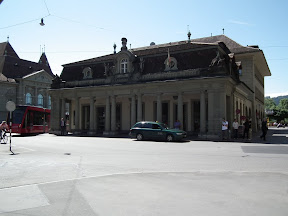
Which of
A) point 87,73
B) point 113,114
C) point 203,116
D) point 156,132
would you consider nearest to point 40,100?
point 87,73

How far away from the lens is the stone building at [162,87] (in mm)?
25875

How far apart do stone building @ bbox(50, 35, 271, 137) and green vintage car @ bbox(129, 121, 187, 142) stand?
375 cm

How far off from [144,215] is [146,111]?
2783cm

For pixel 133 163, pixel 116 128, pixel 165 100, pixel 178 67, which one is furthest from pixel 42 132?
pixel 133 163

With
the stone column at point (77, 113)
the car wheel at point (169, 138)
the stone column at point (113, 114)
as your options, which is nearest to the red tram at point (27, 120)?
the stone column at point (77, 113)

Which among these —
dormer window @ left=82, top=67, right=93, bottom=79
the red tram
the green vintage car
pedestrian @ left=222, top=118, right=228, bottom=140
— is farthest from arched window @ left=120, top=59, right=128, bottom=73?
pedestrian @ left=222, top=118, right=228, bottom=140

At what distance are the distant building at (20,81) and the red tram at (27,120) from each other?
1407 inches

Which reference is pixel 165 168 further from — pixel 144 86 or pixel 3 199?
pixel 144 86

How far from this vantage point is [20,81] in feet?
225

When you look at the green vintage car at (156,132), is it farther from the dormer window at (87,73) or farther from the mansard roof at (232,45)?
the mansard roof at (232,45)

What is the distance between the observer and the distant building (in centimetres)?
6588

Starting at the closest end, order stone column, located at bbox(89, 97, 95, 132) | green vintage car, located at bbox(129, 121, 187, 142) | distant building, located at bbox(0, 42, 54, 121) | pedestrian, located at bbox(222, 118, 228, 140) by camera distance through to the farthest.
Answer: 1. green vintage car, located at bbox(129, 121, 187, 142)
2. pedestrian, located at bbox(222, 118, 228, 140)
3. stone column, located at bbox(89, 97, 95, 132)
4. distant building, located at bbox(0, 42, 54, 121)

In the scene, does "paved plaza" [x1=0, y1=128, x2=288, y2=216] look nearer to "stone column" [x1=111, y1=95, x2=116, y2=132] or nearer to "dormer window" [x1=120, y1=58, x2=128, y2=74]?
"stone column" [x1=111, y1=95, x2=116, y2=132]

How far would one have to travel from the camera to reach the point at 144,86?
2975cm
